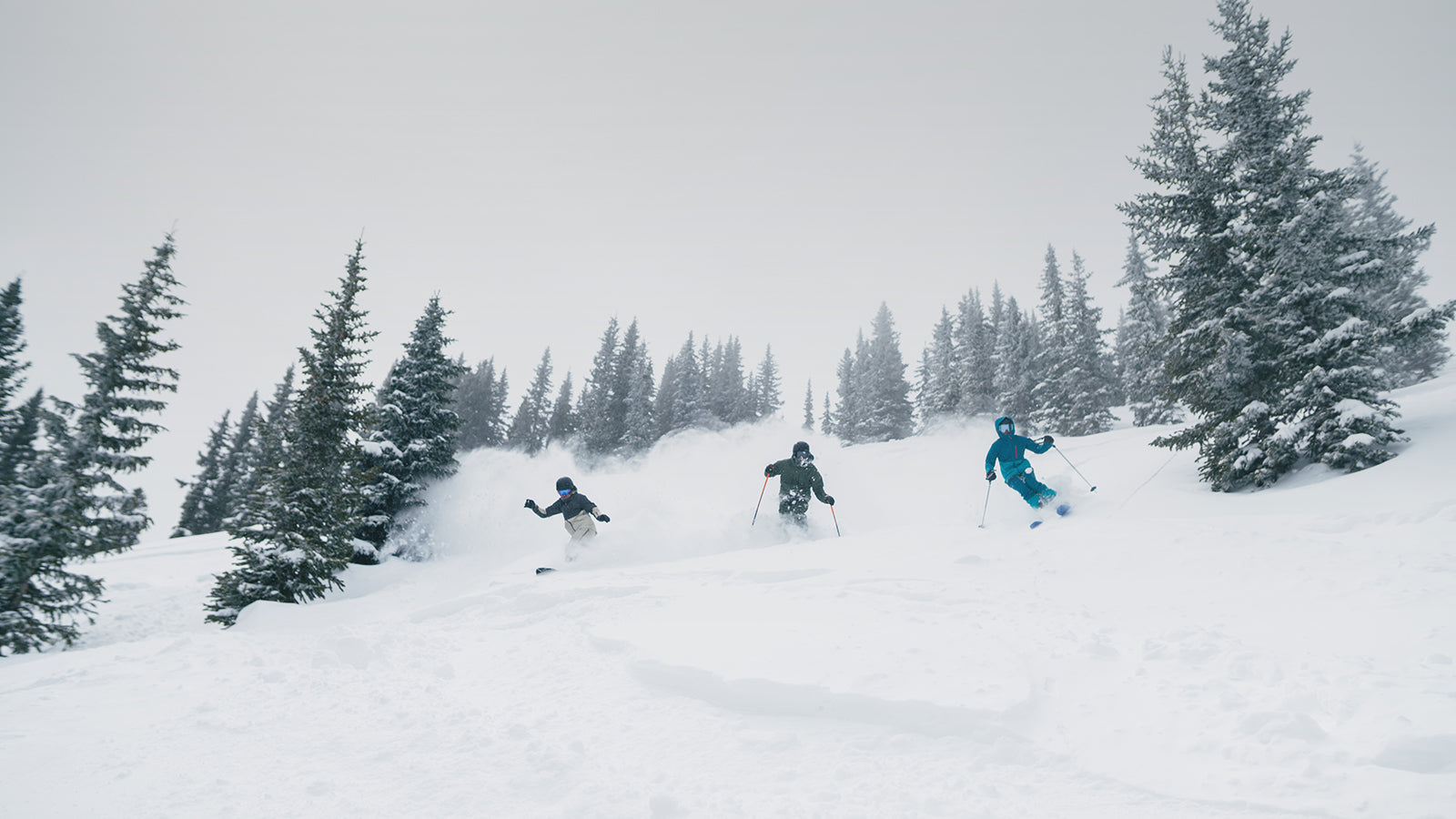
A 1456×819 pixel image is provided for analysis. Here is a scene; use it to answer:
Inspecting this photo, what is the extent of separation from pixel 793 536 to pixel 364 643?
796cm

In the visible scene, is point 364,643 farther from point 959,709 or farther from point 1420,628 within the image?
point 1420,628

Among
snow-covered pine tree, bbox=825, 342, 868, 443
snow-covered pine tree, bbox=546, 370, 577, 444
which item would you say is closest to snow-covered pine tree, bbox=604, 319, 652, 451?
snow-covered pine tree, bbox=546, 370, 577, 444

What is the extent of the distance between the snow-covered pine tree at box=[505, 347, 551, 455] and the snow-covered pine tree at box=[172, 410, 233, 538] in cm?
2124

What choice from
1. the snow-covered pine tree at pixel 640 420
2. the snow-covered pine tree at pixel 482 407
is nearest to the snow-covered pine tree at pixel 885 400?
the snow-covered pine tree at pixel 640 420

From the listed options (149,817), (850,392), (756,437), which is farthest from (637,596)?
(850,392)

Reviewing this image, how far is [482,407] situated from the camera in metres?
54.9

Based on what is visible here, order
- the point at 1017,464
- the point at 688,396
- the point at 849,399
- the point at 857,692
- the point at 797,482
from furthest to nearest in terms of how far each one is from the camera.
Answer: the point at 849,399 → the point at 688,396 → the point at 797,482 → the point at 1017,464 → the point at 857,692

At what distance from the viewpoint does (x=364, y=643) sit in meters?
5.22

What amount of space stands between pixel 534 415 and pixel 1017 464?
54.2 meters

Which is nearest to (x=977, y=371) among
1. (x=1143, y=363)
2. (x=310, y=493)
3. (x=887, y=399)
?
(x=887, y=399)

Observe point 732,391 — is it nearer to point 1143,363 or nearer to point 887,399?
point 887,399

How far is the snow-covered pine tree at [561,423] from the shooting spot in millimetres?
55281

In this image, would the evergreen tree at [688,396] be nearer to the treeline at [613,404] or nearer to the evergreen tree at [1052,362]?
the treeline at [613,404]

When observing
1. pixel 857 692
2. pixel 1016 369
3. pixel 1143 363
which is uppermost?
pixel 1016 369
